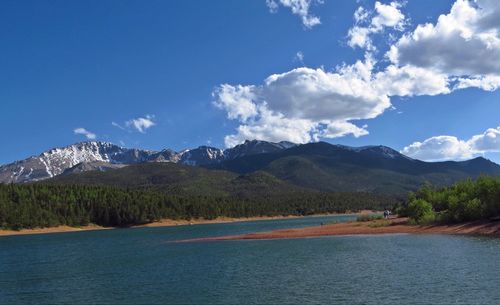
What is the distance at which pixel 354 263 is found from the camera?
184 feet

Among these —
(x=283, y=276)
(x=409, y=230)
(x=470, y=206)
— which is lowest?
(x=283, y=276)

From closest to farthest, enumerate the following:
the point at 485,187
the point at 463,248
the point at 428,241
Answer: the point at 463,248 → the point at 428,241 → the point at 485,187

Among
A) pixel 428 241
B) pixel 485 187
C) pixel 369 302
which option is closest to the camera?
pixel 369 302

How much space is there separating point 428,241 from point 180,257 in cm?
3769

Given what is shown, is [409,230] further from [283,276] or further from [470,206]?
[283,276]

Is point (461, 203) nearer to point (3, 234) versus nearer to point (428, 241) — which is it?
point (428, 241)

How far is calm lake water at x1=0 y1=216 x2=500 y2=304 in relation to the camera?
39438 millimetres

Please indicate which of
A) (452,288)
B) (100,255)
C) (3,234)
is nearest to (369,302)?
(452,288)

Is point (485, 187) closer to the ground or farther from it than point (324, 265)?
farther from it

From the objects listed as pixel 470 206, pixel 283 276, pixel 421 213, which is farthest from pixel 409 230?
pixel 283 276

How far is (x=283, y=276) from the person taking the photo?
49812 millimetres

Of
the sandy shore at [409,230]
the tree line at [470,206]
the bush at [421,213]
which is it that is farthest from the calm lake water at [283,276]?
the bush at [421,213]

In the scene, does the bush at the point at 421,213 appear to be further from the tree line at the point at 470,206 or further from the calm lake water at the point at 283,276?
the calm lake water at the point at 283,276

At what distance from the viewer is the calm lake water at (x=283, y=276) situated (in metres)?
39.4
